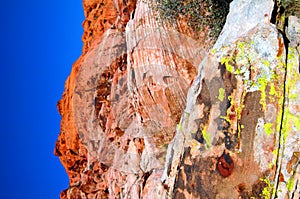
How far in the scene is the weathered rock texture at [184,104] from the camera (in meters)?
6.27

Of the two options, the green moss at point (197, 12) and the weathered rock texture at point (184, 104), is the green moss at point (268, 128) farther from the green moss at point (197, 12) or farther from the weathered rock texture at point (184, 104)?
the green moss at point (197, 12)

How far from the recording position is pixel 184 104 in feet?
39.6

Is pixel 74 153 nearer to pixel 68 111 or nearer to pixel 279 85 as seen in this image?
pixel 68 111

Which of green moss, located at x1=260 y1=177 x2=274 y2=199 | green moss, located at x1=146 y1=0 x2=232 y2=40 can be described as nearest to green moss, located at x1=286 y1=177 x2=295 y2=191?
green moss, located at x1=260 y1=177 x2=274 y2=199

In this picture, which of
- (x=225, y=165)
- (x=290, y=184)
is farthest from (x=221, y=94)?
(x=290, y=184)

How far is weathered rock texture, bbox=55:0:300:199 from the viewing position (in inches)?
247

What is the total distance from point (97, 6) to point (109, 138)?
8.34 m

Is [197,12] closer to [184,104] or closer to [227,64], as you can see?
[184,104]

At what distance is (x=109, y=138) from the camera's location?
1571 cm

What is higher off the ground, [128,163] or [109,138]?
[109,138]

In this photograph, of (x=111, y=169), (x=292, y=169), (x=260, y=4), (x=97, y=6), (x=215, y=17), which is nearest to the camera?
(x=292, y=169)

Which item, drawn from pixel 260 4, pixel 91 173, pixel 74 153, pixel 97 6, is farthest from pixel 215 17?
pixel 74 153

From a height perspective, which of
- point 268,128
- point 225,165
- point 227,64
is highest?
point 227,64

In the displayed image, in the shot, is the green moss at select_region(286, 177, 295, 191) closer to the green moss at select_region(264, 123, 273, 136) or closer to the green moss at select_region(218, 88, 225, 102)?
the green moss at select_region(264, 123, 273, 136)
